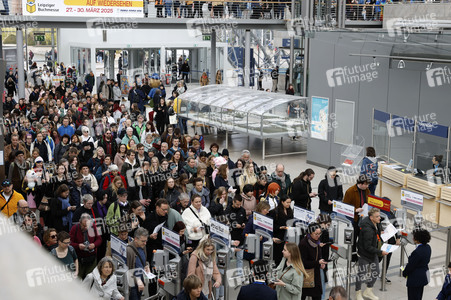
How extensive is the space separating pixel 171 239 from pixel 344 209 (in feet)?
11.8

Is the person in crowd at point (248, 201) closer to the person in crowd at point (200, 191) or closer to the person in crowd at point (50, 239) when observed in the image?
the person in crowd at point (200, 191)

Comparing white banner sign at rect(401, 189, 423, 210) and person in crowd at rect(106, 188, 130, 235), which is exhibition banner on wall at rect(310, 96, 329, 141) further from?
person in crowd at rect(106, 188, 130, 235)

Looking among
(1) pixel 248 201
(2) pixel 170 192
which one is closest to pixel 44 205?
(2) pixel 170 192

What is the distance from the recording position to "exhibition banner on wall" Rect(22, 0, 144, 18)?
22.6 metres

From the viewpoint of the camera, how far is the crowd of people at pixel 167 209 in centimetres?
758

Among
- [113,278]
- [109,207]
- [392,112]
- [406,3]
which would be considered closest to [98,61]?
[406,3]

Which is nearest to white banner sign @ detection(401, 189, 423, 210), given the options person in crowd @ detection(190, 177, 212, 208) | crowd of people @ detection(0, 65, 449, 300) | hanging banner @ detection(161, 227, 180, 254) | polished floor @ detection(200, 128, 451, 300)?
crowd of people @ detection(0, 65, 449, 300)

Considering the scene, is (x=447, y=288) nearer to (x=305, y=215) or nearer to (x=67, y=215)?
(x=305, y=215)

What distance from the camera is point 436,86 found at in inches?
563

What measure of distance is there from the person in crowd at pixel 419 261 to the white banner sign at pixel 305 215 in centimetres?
172

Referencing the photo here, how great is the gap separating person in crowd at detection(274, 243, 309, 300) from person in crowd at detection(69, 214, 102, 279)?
8.80 feet

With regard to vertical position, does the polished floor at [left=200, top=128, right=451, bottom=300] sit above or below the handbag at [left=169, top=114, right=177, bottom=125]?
below

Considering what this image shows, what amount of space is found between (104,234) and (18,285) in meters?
8.58

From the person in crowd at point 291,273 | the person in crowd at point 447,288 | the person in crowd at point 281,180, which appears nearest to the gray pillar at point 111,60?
the person in crowd at point 281,180
